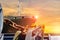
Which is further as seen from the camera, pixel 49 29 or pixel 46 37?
pixel 49 29

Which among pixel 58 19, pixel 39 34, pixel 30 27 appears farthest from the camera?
pixel 58 19

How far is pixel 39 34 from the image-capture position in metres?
1.02

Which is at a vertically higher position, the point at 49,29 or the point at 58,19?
the point at 58,19

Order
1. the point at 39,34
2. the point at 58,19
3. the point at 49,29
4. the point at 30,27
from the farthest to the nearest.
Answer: the point at 58,19 < the point at 49,29 < the point at 30,27 < the point at 39,34

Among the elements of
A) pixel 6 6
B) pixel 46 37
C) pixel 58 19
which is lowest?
pixel 46 37

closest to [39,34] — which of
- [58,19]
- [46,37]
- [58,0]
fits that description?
[46,37]

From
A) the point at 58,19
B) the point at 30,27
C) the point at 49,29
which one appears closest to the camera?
the point at 30,27

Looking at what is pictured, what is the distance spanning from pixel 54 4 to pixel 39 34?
0.47m

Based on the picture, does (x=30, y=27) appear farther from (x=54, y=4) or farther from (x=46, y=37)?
(x=54, y=4)

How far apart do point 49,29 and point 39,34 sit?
22 cm

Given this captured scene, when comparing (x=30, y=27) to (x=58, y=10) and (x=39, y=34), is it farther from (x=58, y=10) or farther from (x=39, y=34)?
(x=58, y=10)

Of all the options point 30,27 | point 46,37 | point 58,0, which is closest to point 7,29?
point 30,27

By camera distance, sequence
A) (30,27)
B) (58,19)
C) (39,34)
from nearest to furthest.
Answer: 1. (39,34)
2. (30,27)
3. (58,19)

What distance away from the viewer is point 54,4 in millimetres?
1422
